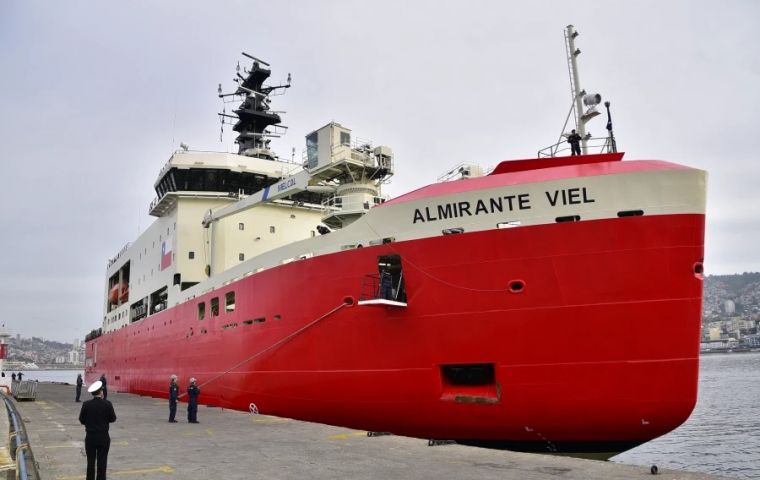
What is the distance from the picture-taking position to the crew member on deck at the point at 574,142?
41.4ft

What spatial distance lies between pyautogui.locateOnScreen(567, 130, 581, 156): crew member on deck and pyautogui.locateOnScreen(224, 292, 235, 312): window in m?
10.6

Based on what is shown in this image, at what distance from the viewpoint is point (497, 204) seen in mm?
10875

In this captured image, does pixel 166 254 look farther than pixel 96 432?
Yes

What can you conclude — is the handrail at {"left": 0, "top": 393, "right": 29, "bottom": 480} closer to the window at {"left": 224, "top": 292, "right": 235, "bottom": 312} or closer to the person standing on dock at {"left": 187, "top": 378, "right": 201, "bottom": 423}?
the person standing on dock at {"left": 187, "top": 378, "right": 201, "bottom": 423}

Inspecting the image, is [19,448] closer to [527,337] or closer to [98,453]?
[98,453]

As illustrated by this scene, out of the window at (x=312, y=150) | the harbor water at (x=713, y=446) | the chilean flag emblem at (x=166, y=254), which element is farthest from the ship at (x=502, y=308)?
the chilean flag emblem at (x=166, y=254)

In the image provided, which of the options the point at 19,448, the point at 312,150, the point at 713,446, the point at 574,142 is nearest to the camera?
the point at 19,448

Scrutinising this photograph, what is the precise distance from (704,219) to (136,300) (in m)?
27.7

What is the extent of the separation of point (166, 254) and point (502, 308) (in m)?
18.5

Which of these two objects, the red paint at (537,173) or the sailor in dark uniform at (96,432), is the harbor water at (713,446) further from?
the sailor in dark uniform at (96,432)

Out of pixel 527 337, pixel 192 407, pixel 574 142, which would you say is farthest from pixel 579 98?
pixel 192 407

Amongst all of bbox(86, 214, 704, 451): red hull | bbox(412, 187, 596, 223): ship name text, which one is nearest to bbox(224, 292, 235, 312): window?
bbox(86, 214, 704, 451): red hull

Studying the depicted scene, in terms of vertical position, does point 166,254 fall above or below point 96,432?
above

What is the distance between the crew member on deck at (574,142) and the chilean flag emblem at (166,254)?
1760 centimetres
